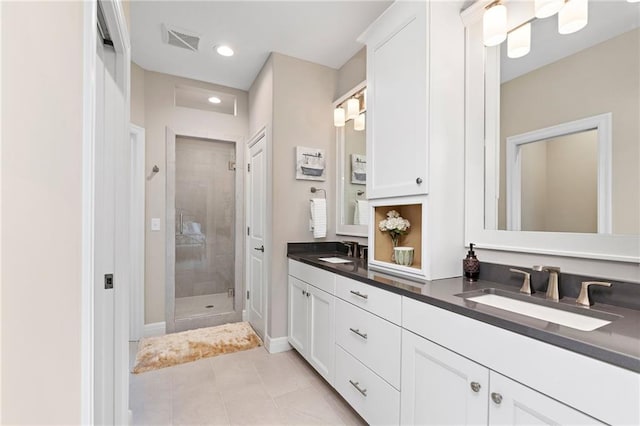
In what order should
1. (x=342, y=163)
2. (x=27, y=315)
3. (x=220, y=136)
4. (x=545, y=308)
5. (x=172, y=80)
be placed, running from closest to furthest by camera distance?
(x=27, y=315), (x=545, y=308), (x=342, y=163), (x=172, y=80), (x=220, y=136)

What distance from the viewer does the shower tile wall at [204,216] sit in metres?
3.22

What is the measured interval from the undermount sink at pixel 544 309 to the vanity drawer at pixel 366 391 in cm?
63

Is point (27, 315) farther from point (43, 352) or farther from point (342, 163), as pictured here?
point (342, 163)

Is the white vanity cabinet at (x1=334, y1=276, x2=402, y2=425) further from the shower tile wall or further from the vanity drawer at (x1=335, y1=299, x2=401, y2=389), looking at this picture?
the shower tile wall

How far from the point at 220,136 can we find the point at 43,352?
3.01 meters

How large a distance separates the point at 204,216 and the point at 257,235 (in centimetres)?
75

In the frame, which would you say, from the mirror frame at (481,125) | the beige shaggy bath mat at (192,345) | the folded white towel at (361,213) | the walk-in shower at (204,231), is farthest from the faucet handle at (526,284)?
the walk-in shower at (204,231)

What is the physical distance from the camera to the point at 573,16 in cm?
126

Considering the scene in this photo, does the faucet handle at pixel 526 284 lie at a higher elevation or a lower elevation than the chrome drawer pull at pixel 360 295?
higher

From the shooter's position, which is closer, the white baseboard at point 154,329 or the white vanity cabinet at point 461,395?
the white vanity cabinet at point 461,395

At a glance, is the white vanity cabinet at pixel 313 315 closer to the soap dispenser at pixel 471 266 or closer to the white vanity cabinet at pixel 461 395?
the white vanity cabinet at pixel 461 395

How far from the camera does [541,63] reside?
1431mm

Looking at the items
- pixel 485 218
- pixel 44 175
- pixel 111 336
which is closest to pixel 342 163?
pixel 485 218

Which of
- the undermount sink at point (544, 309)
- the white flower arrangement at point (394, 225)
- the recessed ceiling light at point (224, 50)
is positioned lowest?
the undermount sink at point (544, 309)
